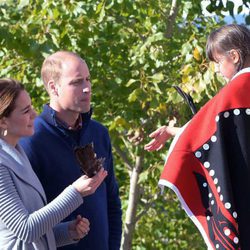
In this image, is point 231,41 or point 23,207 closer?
point 23,207

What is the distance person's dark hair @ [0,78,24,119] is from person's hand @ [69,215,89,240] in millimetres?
517

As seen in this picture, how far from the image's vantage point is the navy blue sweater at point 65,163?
3982mm

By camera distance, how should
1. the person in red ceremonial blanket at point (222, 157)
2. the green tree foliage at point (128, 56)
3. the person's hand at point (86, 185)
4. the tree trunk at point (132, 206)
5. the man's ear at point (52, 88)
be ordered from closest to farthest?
the person's hand at point (86, 185), the person in red ceremonial blanket at point (222, 157), the man's ear at point (52, 88), the green tree foliage at point (128, 56), the tree trunk at point (132, 206)

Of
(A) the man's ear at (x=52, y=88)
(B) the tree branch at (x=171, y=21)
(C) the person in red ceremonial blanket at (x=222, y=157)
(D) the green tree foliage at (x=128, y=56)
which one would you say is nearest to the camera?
(C) the person in red ceremonial blanket at (x=222, y=157)

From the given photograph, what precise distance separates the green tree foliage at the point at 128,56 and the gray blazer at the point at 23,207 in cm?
268

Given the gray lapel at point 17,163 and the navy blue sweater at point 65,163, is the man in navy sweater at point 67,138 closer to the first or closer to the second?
the navy blue sweater at point 65,163

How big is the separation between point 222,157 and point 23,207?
805 mm

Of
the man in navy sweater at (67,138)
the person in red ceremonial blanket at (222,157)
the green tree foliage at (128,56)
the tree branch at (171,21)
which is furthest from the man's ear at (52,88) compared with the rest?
the tree branch at (171,21)

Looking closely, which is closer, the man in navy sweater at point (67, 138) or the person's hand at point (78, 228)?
the person's hand at point (78, 228)

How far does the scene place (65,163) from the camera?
4.02 metres

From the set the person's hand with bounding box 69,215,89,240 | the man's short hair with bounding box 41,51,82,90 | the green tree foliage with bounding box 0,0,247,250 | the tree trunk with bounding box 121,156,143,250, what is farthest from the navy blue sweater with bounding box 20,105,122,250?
the tree trunk with bounding box 121,156,143,250

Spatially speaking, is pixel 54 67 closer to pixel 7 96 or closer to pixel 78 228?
pixel 7 96

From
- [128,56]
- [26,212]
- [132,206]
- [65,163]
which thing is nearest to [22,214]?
[26,212]

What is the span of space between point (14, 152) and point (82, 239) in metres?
0.68
